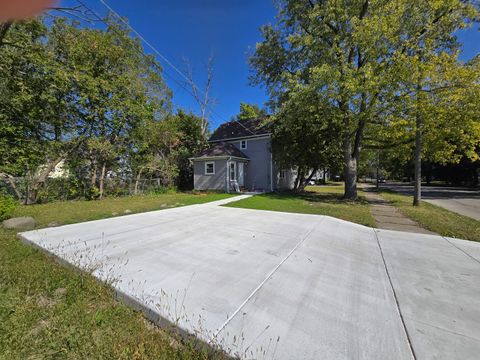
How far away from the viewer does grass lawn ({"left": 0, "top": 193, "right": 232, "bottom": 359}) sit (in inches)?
69.2

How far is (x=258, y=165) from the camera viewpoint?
59.4 ft

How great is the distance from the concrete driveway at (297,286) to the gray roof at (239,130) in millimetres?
14119

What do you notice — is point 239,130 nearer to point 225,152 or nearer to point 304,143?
point 225,152

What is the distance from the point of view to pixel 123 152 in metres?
13.9

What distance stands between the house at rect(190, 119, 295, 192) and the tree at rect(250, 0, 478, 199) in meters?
5.35

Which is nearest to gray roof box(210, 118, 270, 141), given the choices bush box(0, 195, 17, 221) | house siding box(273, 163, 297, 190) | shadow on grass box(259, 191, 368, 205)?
house siding box(273, 163, 297, 190)

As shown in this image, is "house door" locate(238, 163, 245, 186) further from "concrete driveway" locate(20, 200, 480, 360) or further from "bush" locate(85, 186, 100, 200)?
"concrete driveway" locate(20, 200, 480, 360)

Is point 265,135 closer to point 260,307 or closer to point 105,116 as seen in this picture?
point 105,116

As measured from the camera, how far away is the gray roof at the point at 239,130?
18256 millimetres

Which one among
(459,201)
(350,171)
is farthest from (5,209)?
(459,201)

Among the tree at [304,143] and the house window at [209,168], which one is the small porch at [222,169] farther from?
the tree at [304,143]

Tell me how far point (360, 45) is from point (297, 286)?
480 inches

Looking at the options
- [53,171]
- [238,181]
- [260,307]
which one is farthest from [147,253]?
[238,181]

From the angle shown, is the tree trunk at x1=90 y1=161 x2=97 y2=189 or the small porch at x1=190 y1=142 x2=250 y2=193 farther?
the small porch at x1=190 y1=142 x2=250 y2=193
